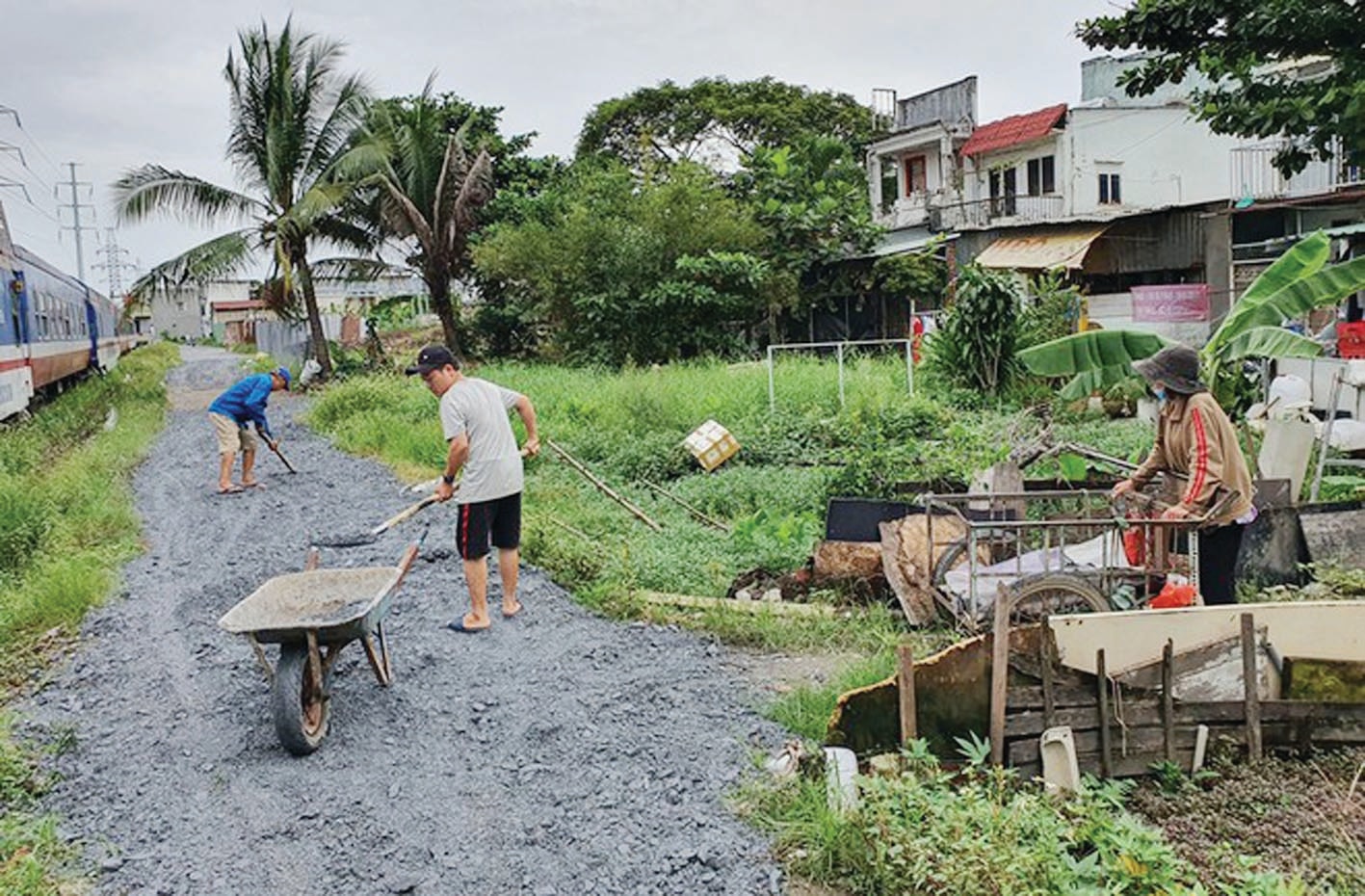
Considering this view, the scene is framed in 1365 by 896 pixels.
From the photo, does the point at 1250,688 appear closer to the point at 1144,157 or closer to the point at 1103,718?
the point at 1103,718

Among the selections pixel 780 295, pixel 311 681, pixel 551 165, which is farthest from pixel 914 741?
pixel 551 165

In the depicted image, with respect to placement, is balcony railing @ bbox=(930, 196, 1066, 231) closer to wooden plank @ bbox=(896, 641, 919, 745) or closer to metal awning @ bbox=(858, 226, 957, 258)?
metal awning @ bbox=(858, 226, 957, 258)

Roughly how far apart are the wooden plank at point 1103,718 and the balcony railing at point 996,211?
23375mm

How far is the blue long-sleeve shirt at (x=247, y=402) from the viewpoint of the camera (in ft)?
35.5

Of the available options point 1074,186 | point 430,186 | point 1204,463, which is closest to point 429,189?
point 430,186

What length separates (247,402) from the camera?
1085 centimetres

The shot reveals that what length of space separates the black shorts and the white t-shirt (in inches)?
2.6

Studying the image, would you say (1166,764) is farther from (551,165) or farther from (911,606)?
(551,165)

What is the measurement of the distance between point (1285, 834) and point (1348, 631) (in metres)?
1.30

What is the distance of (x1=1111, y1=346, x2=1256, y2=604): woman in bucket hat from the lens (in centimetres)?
537

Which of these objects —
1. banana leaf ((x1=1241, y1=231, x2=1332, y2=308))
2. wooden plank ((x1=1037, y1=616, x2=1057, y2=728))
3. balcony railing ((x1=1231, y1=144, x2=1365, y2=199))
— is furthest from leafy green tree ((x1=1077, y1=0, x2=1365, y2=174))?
balcony railing ((x1=1231, y1=144, x2=1365, y2=199))

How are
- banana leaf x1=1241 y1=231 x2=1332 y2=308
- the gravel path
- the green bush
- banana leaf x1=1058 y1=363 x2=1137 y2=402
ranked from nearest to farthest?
the green bush → the gravel path → banana leaf x1=1241 y1=231 x2=1332 y2=308 → banana leaf x1=1058 y1=363 x2=1137 y2=402

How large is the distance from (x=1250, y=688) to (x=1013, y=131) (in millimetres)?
26067

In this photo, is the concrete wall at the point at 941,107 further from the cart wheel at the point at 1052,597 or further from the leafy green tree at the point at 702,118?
the cart wheel at the point at 1052,597
